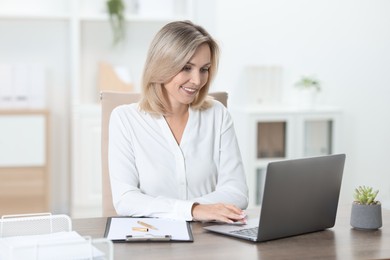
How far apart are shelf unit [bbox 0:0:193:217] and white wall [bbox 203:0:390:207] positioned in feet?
1.60

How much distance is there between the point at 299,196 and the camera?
2.07 meters

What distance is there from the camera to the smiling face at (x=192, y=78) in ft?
8.39

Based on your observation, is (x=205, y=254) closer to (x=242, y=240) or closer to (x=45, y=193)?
(x=242, y=240)

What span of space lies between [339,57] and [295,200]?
3.52 meters

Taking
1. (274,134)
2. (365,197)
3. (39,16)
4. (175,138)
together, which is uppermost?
(39,16)

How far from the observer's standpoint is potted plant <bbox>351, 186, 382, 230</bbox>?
2172 mm

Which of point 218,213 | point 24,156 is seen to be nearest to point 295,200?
point 218,213

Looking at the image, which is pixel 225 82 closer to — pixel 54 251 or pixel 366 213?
pixel 366 213

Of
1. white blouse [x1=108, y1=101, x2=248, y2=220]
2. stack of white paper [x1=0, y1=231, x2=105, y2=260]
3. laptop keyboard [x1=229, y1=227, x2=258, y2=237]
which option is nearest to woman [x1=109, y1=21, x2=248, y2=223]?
white blouse [x1=108, y1=101, x2=248, y2=220]

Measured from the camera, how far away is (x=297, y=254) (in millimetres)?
1899

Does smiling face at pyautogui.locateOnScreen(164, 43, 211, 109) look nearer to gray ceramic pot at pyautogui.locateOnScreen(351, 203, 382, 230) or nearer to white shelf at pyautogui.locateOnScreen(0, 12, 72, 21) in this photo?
gray ceramic pot at pyautogui.locateOnScreen(351, 203, 382, 230)

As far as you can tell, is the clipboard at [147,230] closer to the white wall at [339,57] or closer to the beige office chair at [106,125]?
the beige office chair at [106,125]

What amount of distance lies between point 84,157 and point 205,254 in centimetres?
351

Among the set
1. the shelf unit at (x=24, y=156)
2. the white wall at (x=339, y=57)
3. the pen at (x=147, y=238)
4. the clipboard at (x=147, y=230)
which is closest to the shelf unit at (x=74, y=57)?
the shelf unit at (x=24, y=156)
